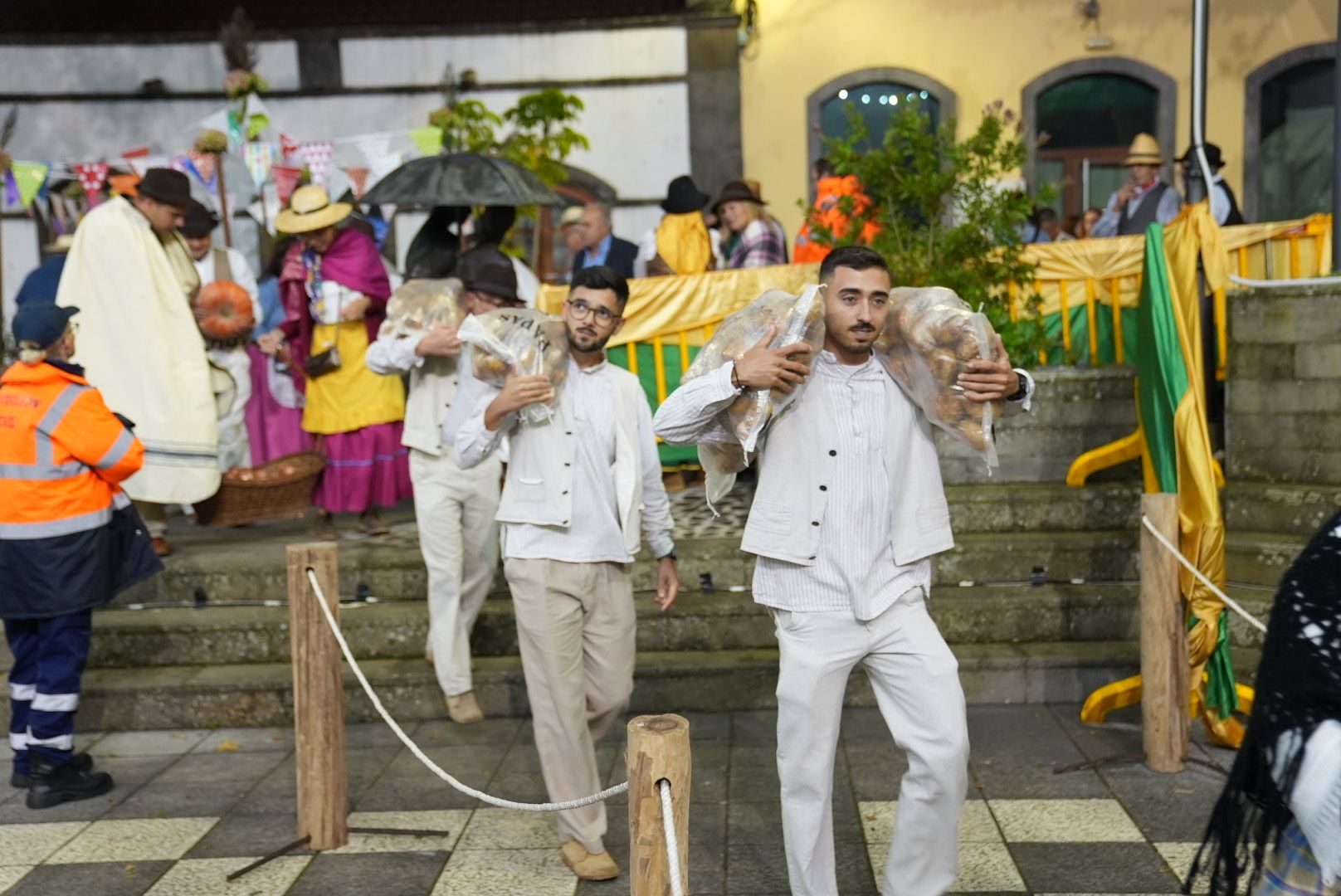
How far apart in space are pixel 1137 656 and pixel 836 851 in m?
2.33

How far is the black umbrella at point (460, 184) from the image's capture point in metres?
7.68

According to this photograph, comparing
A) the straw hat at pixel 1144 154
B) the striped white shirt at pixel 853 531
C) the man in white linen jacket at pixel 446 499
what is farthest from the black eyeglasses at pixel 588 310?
the straw hat at pixel 1144 154

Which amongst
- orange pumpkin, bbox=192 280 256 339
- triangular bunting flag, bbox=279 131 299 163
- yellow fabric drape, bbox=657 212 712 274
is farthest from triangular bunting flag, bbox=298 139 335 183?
orange pumpkin, bbox=192 280 256 339

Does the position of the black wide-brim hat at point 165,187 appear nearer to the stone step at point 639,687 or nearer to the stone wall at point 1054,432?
the stone step at point 639,687


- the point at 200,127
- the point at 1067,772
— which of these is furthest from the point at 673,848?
the point at 200,127

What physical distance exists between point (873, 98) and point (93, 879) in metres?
12.1

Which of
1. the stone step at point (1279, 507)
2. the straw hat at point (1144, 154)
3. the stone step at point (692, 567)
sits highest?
the straw hat at point (1144, 154)

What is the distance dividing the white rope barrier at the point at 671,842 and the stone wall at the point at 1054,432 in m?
4.87

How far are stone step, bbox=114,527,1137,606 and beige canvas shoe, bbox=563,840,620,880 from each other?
2.47 m

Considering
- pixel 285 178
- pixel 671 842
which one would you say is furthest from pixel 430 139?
pixel 671 842

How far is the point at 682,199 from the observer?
9.98 metres

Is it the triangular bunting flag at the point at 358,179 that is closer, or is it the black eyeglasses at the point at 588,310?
the black eyeglasses at the point at 588,310

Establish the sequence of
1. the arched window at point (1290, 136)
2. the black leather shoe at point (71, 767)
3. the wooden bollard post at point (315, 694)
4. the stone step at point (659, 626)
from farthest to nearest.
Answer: the arched window at point (1290, 136) < the stone step at point (659, 626) < the black leather shoe at point (71, 767) < the wooden bollard post at point (315, 694)

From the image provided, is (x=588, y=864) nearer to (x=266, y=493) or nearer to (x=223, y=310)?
(x=266, y=493)
